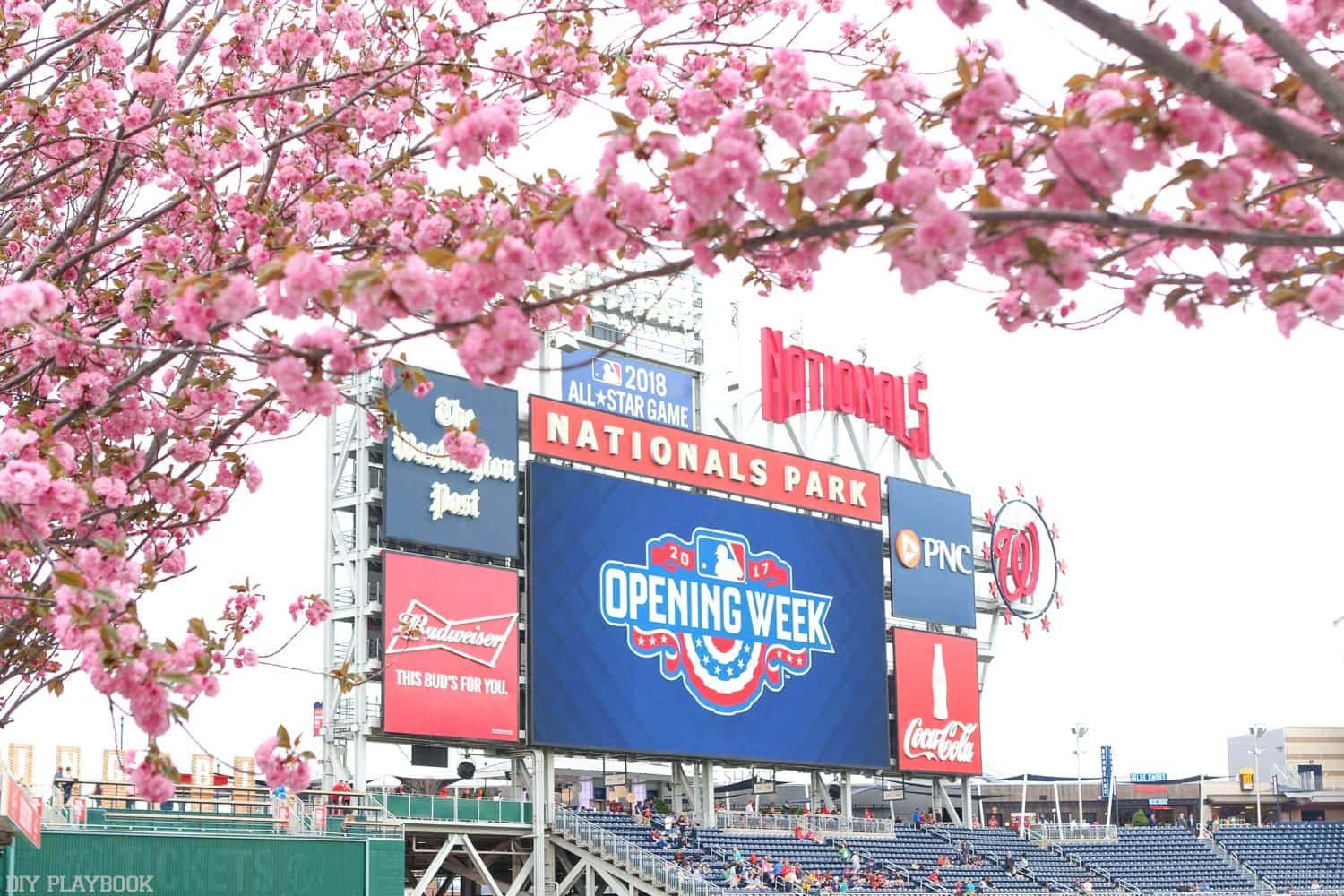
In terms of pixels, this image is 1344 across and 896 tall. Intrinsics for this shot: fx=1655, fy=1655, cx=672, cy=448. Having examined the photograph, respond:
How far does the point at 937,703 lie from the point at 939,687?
1.23ft

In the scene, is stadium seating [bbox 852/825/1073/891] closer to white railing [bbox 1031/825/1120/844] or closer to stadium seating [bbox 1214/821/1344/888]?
white railing [bbox 1031/825/1120/844]

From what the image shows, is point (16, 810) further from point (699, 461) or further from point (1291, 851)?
point (1291, 851)

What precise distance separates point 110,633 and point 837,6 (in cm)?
756

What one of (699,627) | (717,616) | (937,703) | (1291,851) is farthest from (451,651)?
(1291,851)

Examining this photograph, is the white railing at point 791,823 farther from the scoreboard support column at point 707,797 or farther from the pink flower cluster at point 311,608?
the pink flower cluster at point 311,608

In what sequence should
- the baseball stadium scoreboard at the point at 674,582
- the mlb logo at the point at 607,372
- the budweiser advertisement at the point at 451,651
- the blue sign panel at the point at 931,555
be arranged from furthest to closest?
the blue sign panel at the point at 931,555, the mlb logo at the point at 607,372, the baseball stadium scoreboard at the point at 674,582, the budweiser advertisement at the point at 451,651

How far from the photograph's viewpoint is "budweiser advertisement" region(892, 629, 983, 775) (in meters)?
37.5

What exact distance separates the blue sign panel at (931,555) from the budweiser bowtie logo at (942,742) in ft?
8.03

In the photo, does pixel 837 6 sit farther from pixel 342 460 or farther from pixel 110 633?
pixel 342 460

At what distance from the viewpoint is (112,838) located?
870 inches

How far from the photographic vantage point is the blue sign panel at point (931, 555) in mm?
38438

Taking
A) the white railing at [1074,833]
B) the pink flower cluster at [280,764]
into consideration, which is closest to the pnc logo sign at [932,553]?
the white railing at [1074,833]

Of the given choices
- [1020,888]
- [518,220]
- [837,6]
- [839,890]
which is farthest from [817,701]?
[518,220]

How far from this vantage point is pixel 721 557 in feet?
111
